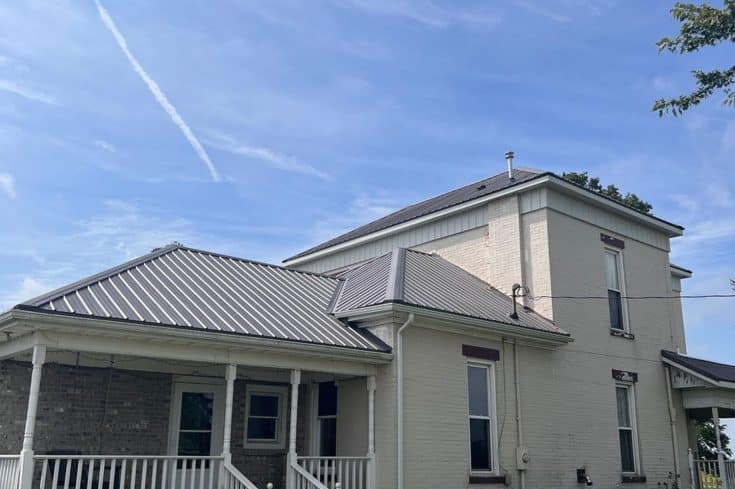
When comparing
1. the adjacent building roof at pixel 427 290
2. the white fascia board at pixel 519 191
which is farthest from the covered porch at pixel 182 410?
the white fascia board at pixel 519 191

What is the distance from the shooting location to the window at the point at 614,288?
1794cm

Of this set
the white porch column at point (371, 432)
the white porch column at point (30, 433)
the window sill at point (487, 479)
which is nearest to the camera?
the white porch column at point (30, 433)

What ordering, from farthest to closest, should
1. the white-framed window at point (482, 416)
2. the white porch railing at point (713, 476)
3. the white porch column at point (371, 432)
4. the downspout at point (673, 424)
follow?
the downspout at point (673, 424), the white porch railing at point (713, 476), the white-framed window at point (482, 416), the white porch column at point (371, 432)

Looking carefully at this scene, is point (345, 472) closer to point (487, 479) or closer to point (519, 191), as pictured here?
point (487, 479)

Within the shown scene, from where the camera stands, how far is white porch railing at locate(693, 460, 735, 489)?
17.2 meters

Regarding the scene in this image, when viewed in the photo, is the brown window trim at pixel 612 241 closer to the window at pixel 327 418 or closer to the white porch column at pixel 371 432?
the window at pixel 327 418

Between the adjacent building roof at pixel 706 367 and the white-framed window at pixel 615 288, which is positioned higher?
the white-framed window at pixel 615 288

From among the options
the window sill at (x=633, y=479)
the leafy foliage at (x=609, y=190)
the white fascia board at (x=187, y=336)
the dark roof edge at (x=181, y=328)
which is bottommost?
the window sill at (x=633, y=479)

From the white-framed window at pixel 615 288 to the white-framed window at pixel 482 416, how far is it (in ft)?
17.1

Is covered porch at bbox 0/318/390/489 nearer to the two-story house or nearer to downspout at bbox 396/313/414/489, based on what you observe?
the two-story house

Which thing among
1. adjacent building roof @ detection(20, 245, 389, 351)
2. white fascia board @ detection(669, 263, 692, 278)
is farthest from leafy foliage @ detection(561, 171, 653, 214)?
adjacent building roof @ detection(20, 245, 389, 351)

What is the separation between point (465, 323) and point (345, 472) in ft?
11.1

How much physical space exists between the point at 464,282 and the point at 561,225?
8.94 feet

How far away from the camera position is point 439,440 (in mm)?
12781
